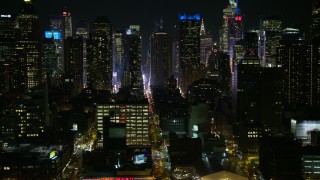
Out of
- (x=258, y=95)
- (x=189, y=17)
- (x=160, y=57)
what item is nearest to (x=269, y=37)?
(x=189, y=17)

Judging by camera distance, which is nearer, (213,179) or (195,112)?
(213,179)

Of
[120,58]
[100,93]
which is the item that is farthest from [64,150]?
[120,58]

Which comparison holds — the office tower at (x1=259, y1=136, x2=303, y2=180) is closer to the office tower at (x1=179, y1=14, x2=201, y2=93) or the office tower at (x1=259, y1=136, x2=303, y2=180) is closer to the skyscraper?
the office tower at (x1=179, y1=14, x2=201, y2=93)

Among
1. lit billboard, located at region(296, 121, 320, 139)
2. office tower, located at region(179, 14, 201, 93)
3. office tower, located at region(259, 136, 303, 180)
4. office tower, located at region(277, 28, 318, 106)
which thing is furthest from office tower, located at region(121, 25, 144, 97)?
office tower, located at region(259, 136, 303, 180)

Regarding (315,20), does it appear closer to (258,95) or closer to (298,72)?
(298,72)

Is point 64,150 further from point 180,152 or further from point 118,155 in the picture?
point 180,152

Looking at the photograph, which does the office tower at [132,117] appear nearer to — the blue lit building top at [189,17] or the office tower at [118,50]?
the blue lit building top at [189,17]
